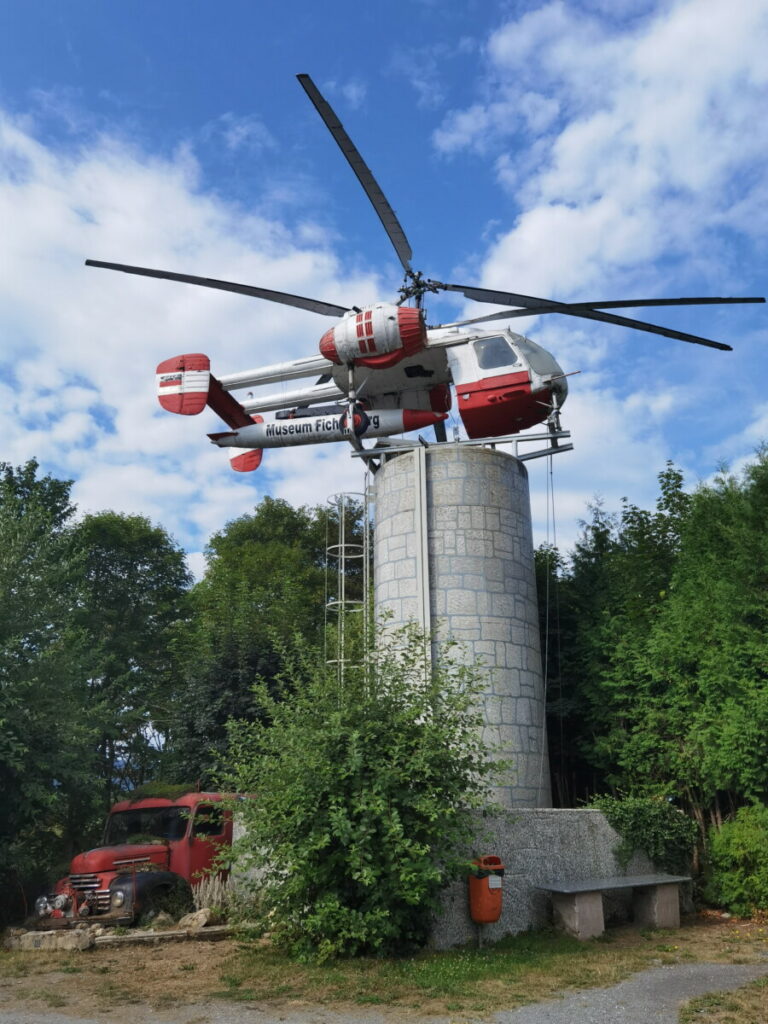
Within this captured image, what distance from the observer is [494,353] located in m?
17.1

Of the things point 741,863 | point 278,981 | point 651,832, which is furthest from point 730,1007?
point 741,863

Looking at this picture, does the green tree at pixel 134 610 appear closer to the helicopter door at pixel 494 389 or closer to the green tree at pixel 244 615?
the green tree at pixel 244 615

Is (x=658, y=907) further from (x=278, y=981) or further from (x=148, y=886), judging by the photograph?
(x=148, y=886)

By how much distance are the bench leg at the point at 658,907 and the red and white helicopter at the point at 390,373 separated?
8.02m

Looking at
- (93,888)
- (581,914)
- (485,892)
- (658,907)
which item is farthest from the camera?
(93,888)

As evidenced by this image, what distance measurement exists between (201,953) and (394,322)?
11.1 meters

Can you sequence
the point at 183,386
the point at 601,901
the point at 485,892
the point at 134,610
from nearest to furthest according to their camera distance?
the point at 485,892, the point at 601,901, the point at 183,386, the point at 134,610

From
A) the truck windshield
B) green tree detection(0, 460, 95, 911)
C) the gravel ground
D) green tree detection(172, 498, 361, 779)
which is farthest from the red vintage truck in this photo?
the gravel ground

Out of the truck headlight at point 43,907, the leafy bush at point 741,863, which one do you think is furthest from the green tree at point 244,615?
the leafy bush at point 741,863

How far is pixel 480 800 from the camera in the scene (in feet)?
36.5

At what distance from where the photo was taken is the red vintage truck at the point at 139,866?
1341cm

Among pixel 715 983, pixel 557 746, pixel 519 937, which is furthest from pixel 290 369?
pixel 715 983

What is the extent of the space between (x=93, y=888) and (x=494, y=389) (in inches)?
422

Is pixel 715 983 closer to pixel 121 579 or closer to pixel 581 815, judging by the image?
pixel 581 815
